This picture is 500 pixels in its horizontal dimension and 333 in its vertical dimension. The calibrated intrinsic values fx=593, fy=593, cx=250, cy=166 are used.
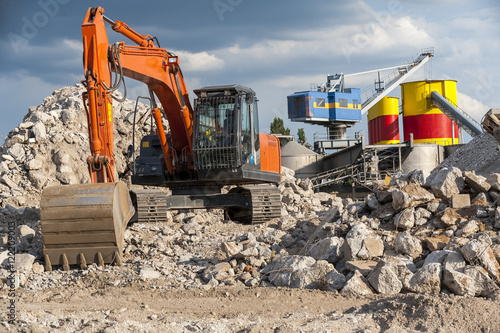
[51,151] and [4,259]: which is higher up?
[51,151]

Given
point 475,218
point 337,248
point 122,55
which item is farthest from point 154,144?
point 475,218

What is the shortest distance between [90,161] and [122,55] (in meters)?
2.36

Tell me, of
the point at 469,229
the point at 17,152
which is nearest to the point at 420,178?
the point at 469,229

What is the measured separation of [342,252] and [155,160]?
602 centimetres

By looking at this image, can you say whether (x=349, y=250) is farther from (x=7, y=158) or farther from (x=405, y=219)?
(x=7, y=158)

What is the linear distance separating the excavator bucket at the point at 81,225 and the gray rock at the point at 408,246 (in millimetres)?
3924

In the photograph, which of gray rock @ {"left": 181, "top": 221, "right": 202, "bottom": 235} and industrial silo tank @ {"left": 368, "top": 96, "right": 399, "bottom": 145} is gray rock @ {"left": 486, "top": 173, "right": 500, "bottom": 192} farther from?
industrial silo tank @ {"left": 368, "top": 96, "right": 399, "bottom": 145}

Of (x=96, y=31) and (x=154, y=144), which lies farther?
(x=154, y=144)

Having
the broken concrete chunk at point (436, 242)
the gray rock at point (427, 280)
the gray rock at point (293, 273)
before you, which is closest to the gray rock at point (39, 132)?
the gray rock at point (293, 273)

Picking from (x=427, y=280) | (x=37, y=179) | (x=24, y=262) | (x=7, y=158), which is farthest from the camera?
(x=7, y=158)

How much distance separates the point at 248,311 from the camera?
6.58 meters

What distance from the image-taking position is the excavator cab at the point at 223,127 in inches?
450

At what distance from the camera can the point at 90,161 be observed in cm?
895

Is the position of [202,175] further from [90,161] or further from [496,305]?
[496,305]
